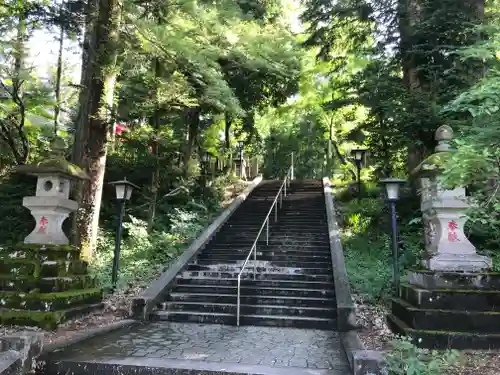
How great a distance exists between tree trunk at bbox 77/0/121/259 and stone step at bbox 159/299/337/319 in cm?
294

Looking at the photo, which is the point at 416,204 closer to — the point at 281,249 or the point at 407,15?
the point at 281,249

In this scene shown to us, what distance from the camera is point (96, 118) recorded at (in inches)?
376

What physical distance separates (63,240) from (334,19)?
10921mm

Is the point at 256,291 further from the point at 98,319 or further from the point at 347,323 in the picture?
the point at 98,319

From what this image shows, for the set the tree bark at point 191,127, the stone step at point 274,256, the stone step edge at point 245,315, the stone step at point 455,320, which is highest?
the tree bark at point 191,127

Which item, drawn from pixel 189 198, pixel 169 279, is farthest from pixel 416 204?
pixel 189 198

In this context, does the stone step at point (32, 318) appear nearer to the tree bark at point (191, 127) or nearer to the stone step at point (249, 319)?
the stone step at point (249, 319)

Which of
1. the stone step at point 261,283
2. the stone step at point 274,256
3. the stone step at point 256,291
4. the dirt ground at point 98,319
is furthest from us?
the stone step at point 274,256

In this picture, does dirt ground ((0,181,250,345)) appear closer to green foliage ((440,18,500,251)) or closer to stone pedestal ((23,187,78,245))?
stone pedestal ((23,187,78,245))

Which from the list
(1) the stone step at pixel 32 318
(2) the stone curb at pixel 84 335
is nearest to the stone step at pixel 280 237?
(2) the stone curb at pixel 84 335

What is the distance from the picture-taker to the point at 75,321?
6891 mm

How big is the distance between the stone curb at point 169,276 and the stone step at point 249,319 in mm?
267

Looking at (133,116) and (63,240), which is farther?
(133,116)

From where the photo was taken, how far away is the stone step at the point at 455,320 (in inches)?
211
